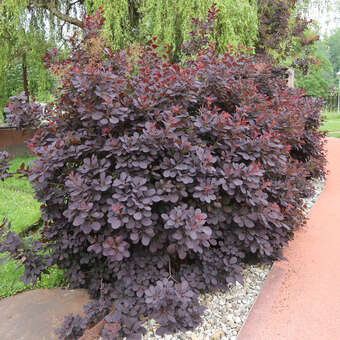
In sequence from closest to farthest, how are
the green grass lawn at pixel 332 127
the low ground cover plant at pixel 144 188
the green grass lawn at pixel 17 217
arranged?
the low ground cover plant at pixel 144 188 → the green grass lawn at pixel 17 217 → the green grass lawn at pixel 332 127

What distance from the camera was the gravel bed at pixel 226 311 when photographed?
1833 millimetres

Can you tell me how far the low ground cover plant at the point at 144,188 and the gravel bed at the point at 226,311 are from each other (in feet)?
0.24

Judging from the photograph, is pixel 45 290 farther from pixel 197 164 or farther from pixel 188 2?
pixel 188 2

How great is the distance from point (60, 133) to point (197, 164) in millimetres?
988

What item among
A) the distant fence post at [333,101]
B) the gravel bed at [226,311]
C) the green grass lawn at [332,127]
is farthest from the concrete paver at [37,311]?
the distant fence post at [333,101]

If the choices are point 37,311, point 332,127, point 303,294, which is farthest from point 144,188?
point 332,127

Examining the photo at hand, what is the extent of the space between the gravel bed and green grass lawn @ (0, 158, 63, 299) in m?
1.05

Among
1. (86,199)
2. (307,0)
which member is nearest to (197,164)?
(86,199)

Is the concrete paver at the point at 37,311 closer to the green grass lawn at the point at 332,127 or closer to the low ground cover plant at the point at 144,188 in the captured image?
the low ground cover plant at the point at 144,188

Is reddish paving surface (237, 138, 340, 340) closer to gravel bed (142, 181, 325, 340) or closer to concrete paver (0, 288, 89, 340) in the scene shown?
gravel bed (142, 181, 325, 340)

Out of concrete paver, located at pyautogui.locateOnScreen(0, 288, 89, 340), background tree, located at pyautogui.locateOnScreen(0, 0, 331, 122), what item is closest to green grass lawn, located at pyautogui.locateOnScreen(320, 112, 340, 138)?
background tree, located at pyautogui.locateOnScreen(0, 0, 331, 122)

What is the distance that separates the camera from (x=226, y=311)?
2.03m

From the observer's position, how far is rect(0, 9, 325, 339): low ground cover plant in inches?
70.1

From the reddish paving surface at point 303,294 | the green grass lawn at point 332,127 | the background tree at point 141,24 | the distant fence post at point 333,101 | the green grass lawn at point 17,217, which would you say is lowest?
the green grass lawn at point 332,127
